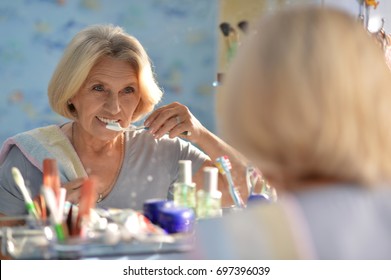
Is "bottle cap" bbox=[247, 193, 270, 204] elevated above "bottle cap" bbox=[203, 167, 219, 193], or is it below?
below

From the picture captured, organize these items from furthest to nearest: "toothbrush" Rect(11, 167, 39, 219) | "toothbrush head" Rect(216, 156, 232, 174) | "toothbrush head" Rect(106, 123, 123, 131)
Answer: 1. "toothbrush head" Rect(106, 123, 123, 131)
2. "toothbrush head" Rect(216, 156, 232, 174)
3. "toothbrush" Rect(11, 167, 39, 219)

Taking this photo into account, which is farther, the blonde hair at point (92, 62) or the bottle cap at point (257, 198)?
the blonde hair at point (92, 62)

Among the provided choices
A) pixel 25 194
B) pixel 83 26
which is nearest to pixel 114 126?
pixel 25 194

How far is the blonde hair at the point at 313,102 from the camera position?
2.32 feet

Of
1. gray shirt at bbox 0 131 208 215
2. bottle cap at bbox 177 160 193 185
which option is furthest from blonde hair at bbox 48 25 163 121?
bottle cap at bbox 177 160 193 185

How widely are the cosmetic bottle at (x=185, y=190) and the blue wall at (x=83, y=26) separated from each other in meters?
1.29

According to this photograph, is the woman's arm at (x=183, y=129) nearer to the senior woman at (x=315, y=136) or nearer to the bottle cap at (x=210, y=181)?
the bottle cap at (x=210, y=181)

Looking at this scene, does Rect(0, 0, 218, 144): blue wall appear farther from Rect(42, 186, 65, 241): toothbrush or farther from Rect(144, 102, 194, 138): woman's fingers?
Rect(42, 186, 65, 241): toothbrush

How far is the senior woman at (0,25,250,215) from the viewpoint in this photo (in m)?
1.62

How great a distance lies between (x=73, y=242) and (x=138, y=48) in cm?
78

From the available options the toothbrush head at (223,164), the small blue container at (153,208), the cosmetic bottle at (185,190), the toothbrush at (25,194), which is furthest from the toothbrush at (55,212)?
the toothbrush head at (223,164)

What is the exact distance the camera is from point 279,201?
738 mm

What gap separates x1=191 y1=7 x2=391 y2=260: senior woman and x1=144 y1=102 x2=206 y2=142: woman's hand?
3.26 ft

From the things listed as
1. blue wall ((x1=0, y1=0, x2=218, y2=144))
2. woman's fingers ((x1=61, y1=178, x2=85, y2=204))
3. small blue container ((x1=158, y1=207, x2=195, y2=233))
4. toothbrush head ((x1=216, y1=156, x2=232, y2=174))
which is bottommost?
small blue container ((x1=158, y1=207, x2=195, y2=233))
